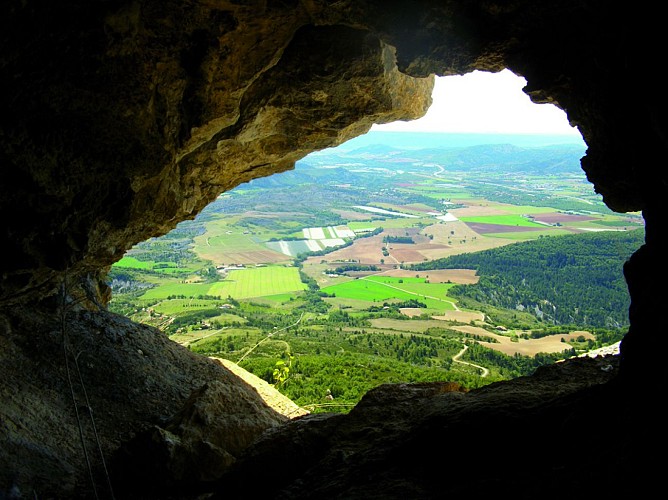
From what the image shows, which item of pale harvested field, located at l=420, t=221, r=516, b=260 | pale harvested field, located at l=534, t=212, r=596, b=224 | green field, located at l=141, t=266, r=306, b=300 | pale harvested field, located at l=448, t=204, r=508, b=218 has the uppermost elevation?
pale harvested field, located at l=448, t=204, r=508, b=218

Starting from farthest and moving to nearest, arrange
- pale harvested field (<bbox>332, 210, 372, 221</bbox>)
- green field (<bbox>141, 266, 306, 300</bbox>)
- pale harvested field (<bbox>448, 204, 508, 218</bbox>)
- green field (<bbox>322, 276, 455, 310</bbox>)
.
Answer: pale harvested field (<bbox>332, 210, 372, 221</bbox>) < pale harvested field (<bbox>448, 204, 508, 218</bbox>) < green field (<bbox>322, 276, 455, 310</bbox>) < green field (<bbox>141, 266, 306, 300</bbox>)

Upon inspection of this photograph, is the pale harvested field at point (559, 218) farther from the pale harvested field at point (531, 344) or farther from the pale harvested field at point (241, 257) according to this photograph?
the pale harvested field at point (531, 344)

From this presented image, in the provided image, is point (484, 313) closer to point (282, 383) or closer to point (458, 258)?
point (458, 258)

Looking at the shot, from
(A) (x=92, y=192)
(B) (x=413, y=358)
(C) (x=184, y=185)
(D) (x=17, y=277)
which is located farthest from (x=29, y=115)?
(B) (x=413, y=358)

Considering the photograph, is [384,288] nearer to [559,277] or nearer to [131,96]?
[559,277]

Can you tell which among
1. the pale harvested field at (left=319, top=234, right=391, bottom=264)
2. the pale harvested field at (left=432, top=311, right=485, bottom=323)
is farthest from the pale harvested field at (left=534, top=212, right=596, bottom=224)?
the pale harvested field at (left=432, top=311, right=485, bottom=323)

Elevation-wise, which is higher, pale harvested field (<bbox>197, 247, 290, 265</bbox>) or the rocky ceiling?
the rocky ceiling

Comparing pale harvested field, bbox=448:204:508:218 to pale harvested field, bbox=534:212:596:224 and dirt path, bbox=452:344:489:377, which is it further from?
dirt path, bbox=452:344:489:377

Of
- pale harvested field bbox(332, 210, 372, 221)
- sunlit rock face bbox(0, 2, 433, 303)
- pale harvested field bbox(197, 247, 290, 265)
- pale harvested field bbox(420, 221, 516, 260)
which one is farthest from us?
pale harvested field bbox(332, 210, 372, 221)

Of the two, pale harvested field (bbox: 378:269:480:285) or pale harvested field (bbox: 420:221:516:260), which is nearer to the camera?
pale harvested field (bbox: 378:269:480:285)
